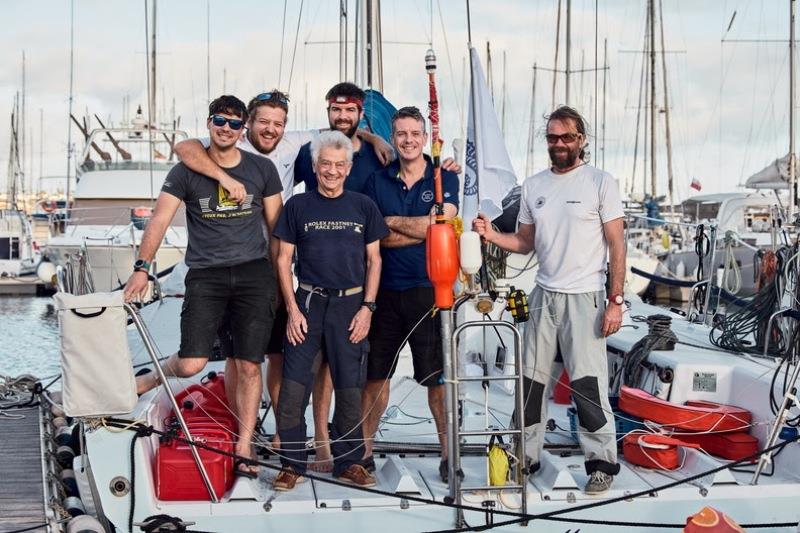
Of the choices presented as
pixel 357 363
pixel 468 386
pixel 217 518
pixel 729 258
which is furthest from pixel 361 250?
pixel 729 258

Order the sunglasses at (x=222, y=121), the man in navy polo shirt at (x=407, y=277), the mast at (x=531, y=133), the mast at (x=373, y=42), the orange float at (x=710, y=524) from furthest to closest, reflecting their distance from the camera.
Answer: the mast at (x=531, y=133)
the mast at (x=373, y=42)
the man in navy polo shirt at (x=407, y=277)
the sunglasses at (x=222, y=121)
the orange float at (x=710, y=524)

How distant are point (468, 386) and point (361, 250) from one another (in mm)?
2597

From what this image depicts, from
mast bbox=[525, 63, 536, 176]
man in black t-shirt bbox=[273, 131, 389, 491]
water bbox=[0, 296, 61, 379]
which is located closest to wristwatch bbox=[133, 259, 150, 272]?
man in black t-shirt bbox=[273, 131, 389, 491]

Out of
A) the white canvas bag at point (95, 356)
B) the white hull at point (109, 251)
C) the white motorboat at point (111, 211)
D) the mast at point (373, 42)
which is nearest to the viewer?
the white canvas bag at point (95, 356)

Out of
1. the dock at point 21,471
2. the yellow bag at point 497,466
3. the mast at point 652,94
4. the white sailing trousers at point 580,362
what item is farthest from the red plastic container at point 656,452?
the mast at point 652,94

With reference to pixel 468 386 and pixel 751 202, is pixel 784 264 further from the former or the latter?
pixel 751 202

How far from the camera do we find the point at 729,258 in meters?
8.84

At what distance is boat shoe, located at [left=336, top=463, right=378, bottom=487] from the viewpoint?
5.00 meters

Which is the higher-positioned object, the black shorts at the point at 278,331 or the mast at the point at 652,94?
the mast at the point at 652,94

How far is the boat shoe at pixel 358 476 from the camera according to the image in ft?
16.4

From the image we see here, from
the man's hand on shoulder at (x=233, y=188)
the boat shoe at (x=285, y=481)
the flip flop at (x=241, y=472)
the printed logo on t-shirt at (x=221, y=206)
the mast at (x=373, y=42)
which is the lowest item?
the boat shoe at (x=285, y=481)

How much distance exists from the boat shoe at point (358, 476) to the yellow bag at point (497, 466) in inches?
25.2

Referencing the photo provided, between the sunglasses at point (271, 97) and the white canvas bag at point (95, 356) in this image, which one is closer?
the white canvas bag at point (95, 356)

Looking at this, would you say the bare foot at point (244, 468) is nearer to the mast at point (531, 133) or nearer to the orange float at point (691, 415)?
the orange float at point (691, 415)
